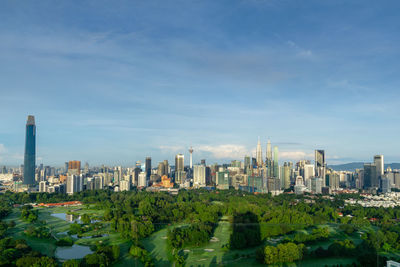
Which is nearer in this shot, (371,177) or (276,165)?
(371,177)

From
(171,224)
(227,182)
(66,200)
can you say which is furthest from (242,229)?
(227,182)

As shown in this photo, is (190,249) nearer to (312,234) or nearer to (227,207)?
(312,234)

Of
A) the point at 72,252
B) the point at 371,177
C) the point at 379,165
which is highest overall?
the point at 379,165

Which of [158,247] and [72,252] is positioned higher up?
[158,247]

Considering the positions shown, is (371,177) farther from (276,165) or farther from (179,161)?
(179,161)

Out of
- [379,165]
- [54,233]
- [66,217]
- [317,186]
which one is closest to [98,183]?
[66,217]

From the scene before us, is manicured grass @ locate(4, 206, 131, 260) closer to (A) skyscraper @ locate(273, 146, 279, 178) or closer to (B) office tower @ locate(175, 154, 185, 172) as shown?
(A) skyscraper @ locate(273, 146, 279, 178)

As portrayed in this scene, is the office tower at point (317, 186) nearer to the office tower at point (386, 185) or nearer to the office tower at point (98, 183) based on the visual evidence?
the office tower at point (386, 185)
